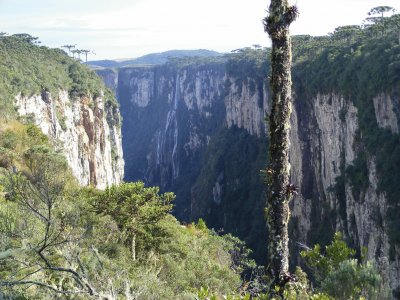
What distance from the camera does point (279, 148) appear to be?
22.2 feet

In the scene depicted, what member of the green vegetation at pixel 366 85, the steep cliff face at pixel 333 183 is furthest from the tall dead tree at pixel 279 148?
the green vegetation at pixel 366 85

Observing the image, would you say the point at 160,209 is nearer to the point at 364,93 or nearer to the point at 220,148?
the point at 364,93

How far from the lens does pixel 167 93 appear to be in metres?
146

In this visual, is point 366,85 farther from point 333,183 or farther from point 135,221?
point 135,221

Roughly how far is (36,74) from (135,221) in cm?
3675

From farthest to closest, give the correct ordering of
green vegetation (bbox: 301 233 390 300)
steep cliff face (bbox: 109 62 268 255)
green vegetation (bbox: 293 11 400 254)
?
steep cliff face (bbox: 109 62 268 255) < green vegetation (bbox: 293 11 400 254) < green vegetation (bbox: 301 233 390 300)

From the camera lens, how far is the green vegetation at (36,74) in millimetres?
41469

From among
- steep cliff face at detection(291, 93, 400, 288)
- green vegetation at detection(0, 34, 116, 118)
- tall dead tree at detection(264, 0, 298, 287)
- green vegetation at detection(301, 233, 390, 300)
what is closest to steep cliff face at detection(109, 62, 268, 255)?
steep cliff face at detection(291, 93, 400, 288)

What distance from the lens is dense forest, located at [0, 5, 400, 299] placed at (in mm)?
7621

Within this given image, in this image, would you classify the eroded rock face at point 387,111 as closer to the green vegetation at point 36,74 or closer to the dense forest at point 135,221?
the dense forest at point 135,221

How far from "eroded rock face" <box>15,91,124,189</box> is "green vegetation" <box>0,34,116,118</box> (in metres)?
1.01

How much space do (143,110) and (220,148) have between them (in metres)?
71.2

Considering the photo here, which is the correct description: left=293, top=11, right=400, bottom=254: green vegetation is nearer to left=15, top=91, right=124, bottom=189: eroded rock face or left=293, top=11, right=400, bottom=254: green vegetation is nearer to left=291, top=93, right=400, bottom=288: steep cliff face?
left=291, top=93, right=400, bottom=288: steep cliff face

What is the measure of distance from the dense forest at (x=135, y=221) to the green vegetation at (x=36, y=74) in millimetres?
198
